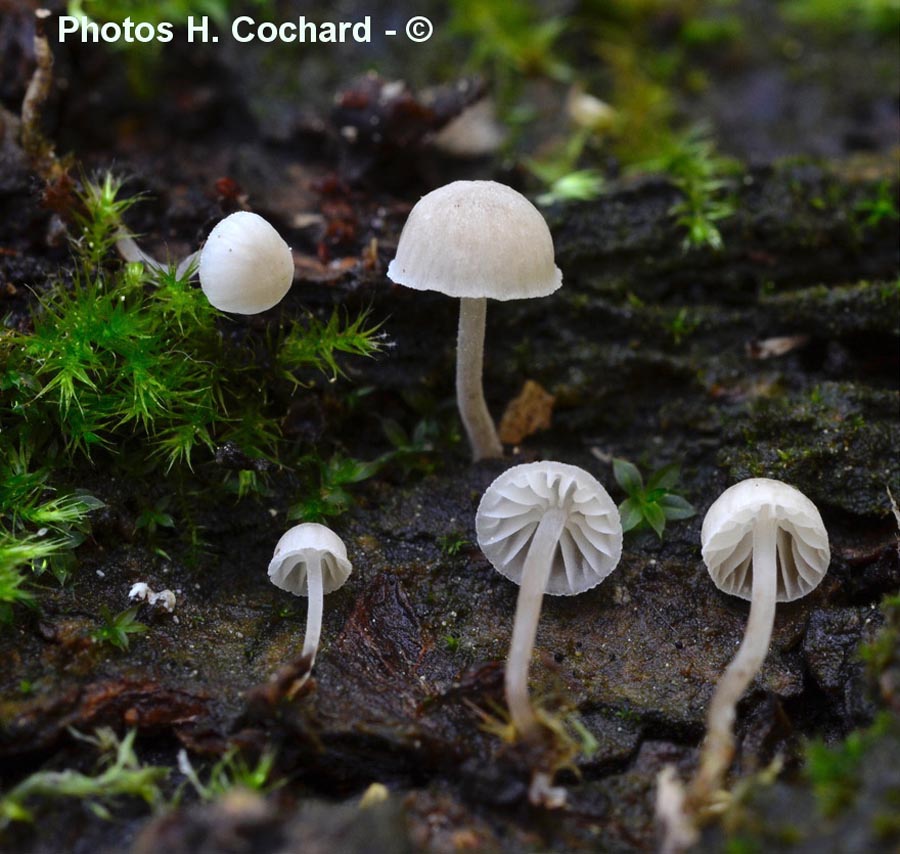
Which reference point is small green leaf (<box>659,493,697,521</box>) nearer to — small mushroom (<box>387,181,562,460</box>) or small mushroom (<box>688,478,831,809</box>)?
small mushroom (<box>688,478,831,809</box>)

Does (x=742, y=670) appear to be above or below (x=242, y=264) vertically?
below

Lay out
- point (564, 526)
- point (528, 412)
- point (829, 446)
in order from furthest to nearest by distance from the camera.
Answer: point (528, 412)
point (829, 446)
point (564, 526)

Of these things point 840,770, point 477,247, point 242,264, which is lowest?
point 840,770

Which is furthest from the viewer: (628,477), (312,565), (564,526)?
(628,477)

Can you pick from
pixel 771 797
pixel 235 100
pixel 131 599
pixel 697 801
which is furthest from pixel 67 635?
pixel 235 100

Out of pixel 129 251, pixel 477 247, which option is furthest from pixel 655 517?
pixel 129 251

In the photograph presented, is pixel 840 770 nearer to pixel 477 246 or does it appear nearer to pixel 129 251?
pixel 477 246

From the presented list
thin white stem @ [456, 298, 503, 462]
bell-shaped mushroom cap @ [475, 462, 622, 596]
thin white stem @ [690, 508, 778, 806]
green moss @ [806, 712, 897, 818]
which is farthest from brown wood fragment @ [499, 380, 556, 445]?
green moss @ [806, 712, 897, 818]
